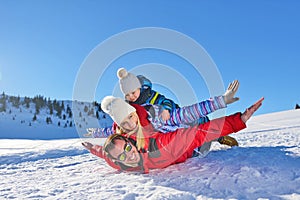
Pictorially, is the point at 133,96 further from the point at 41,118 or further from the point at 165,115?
the point at 41,118

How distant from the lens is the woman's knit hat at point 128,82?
3008 millimetres

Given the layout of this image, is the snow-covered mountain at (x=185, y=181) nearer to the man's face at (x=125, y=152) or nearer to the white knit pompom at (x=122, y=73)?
the man's face at (x=125, y=152)

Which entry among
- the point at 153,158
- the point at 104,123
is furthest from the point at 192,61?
the point at 104,123

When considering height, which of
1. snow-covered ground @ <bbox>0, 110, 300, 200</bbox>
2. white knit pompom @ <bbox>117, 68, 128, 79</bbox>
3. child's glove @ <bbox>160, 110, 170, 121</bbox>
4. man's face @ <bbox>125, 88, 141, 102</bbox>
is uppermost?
white knit pompom @ <bbox>117, 68, 128, 79</bbox>

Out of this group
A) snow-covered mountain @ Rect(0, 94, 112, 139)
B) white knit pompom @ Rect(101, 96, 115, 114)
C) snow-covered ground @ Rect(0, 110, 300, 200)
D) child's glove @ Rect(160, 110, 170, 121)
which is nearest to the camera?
snow-covered ground @ Rect(0, 110, 300, 200)

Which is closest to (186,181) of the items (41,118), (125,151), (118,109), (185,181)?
(185,181)

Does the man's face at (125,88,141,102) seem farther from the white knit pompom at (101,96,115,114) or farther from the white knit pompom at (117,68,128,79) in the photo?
the white knit pompom at (101,96,115,114)

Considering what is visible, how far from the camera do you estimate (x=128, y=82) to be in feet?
9.93

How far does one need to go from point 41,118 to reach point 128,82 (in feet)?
28.0

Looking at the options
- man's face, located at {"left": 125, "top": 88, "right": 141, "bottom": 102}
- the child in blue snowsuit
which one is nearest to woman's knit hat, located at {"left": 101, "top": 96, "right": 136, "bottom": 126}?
the child in blue snowsuit

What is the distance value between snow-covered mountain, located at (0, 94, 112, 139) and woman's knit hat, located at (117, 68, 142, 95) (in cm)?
514

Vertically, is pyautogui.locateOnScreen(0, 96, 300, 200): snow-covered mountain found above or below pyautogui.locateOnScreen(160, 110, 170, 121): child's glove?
below

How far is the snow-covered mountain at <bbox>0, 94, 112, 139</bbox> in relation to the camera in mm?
9039

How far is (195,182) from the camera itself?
6.02 ft
